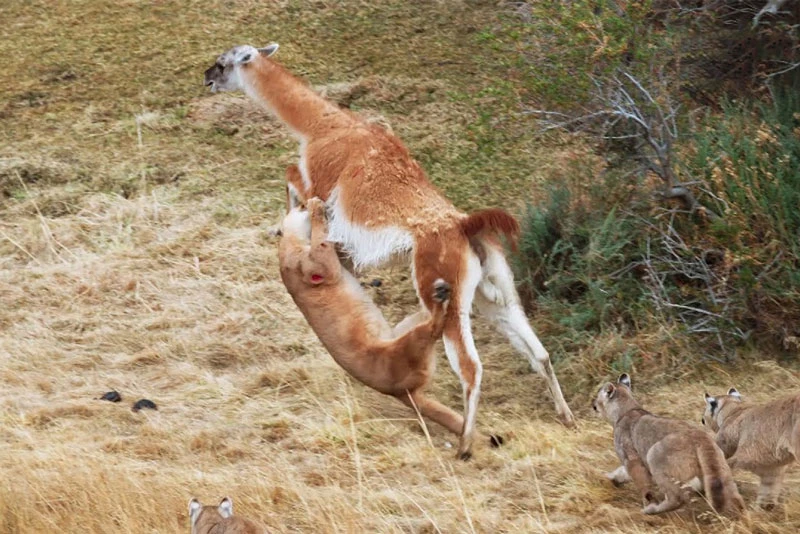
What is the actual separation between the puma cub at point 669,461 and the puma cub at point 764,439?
30 cm

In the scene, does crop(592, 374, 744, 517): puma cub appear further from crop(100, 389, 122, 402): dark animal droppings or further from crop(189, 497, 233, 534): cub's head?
crop(100, 389, 122, 402): dark animal droppings

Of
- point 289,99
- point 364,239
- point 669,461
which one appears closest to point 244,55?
point 289,99

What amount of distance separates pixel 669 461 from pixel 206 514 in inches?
87.0

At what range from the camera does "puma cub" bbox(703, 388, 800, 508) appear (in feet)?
19.1

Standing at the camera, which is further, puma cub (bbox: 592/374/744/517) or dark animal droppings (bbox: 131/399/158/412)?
dark animal droppings (bbox: 131/399/158/412)

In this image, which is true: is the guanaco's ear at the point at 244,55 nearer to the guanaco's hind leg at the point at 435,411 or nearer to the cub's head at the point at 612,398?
the guanaco's hind leg at the point at 435,411

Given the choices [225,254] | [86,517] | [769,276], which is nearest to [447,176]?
[225,254]

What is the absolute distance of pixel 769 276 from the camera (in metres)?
7.65

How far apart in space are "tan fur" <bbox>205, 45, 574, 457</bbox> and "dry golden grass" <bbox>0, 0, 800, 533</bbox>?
53cm

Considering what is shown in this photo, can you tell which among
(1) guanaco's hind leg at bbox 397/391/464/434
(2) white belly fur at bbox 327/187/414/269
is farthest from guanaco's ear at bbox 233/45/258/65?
(1) guanaco's hind leg at bbox 397/391/464/434

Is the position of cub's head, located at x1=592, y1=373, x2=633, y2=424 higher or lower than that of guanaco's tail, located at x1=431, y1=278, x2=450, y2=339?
lower

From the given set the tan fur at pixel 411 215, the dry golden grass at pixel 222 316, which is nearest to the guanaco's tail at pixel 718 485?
the dry golden grass at pixel 222 316

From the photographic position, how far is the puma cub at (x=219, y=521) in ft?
17.7

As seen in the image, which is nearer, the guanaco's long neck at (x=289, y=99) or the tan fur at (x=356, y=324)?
the tan fur at (x=356, y=324)
